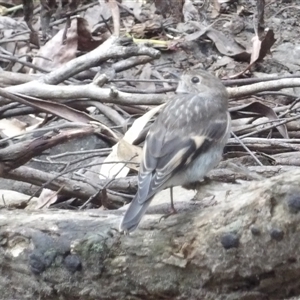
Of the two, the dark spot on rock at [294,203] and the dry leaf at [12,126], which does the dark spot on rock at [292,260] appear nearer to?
the dark spot on rock at [294,203]

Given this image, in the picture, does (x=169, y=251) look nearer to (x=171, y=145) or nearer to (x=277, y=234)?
(x=277, y=234)

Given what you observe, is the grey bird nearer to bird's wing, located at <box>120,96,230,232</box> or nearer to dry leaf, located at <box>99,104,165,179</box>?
bird's wing, located at <box>120,96,230,232</box>

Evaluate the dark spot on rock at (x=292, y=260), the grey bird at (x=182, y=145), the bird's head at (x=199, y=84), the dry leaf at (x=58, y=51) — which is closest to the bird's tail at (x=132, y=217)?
the grey bird at (x=182, y=145)

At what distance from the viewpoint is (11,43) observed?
725 cm

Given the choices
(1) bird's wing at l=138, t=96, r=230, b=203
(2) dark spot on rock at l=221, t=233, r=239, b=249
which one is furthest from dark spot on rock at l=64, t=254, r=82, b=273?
(2) dark spot on rock at l=221, t=233, r=239, b=249

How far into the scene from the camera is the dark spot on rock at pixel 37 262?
3172mm

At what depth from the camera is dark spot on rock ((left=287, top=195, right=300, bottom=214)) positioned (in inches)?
105

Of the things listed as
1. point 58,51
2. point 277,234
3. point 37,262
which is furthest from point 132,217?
point 58,51

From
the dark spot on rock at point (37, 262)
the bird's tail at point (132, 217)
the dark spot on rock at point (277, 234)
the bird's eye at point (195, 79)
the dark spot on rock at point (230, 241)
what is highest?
the dark spot on rock at point (277, 234)

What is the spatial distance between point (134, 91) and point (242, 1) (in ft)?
8.47

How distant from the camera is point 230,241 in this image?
9.34ft

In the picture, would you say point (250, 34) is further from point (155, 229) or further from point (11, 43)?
point (155, 229)

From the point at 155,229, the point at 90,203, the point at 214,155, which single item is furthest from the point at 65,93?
the point at 155,229

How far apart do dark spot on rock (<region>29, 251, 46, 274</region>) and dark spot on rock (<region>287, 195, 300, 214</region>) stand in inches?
39.9
